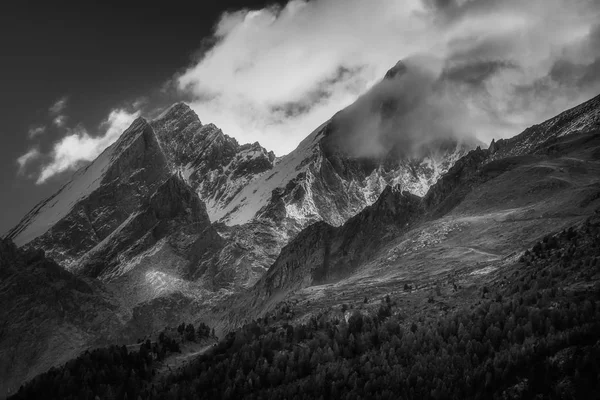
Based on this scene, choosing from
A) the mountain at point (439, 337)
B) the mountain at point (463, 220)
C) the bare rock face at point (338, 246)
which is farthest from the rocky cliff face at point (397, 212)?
the mountain at point (439, 337)

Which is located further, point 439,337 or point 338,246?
point 338,246

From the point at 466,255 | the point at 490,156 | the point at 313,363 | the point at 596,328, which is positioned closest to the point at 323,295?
the point at 466,255

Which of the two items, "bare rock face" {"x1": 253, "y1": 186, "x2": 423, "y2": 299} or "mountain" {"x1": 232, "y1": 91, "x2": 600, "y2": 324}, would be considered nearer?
"mountain" {"x1": 232, "y1": 91, "x2": 600, "y2": 324}

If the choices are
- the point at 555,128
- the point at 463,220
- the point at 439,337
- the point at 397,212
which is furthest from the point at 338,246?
the point at 439,337

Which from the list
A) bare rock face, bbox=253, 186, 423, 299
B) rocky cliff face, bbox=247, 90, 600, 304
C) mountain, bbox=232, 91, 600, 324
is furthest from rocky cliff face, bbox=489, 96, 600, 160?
bare rock face, bbox=253, 186, 423, 299

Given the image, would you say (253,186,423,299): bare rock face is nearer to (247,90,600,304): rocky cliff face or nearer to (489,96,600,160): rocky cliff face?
(247,90,600,304): rocky cliff face

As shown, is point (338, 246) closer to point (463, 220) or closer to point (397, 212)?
point (397, 212)

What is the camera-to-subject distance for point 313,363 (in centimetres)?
4159

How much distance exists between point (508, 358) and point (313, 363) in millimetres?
16013

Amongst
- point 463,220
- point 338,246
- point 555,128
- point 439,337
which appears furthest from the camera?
point 338,246

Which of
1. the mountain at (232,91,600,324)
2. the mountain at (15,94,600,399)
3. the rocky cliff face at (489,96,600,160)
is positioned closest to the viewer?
the mountain at (15,94,600,399)

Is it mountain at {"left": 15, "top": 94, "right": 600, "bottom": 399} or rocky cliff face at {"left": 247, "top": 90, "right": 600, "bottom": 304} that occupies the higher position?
rocky cliff face at {"left": 247, "top": 90, "right": 600, "bottom": 304}

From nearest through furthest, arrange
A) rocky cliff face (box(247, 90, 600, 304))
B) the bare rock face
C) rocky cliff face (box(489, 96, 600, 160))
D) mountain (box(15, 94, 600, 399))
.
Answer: mountain (box(15, 94, 600, 399))
rocky cliff face (box(247, 90, 600, 304))
rocky cliff face (box(489, 96, 600, 160))
the bare rock face

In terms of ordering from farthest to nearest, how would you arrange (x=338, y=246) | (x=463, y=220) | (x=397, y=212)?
(x=338, y=246), (x=397, y=212), (x=463, y=220)
